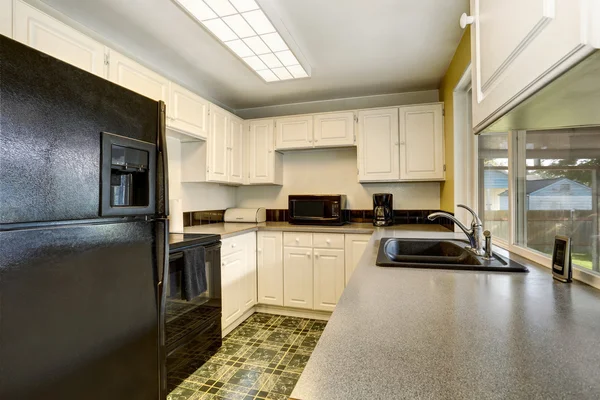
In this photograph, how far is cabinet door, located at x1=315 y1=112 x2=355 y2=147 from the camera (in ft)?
10.4

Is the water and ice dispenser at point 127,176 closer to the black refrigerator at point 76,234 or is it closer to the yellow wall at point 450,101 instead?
the black refrigerator at point 76,234

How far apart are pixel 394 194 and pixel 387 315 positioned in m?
2.78

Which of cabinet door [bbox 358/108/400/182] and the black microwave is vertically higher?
cabinet door [bbox 358/108/400/182]

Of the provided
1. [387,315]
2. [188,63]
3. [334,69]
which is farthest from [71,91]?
[334,69]

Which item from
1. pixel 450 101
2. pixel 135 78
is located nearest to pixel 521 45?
pixel 135 78

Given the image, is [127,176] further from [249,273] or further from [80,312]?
[249,273]

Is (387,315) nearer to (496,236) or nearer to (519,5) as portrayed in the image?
(519,5)

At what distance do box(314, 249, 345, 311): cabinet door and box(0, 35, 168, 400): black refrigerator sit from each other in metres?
1.76

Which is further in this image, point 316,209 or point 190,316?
point 316,209

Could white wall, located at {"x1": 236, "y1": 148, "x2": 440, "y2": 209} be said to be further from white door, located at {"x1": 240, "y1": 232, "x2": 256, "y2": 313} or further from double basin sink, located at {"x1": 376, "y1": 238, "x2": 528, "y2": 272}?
double basin sink, located at {"x1": 376, "y1": 238, "x2": 528, "y2": 272}

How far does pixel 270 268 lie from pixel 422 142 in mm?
1951

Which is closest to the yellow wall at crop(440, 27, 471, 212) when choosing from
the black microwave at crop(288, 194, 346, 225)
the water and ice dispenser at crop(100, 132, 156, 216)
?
the black microwave at crop(288, 194, 346, 225)

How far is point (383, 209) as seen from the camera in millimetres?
3088

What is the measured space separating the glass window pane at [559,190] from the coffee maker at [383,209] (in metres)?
1.46
